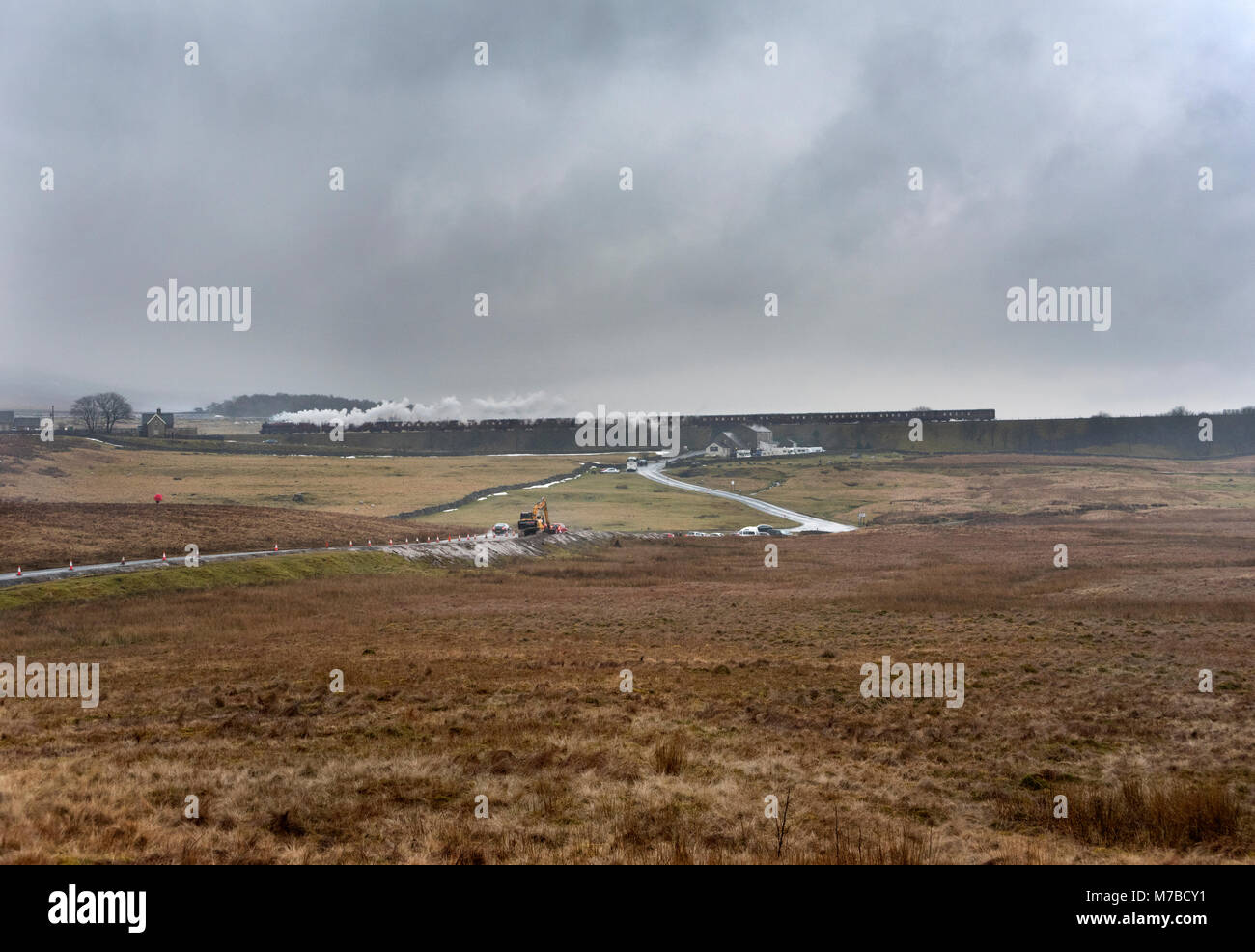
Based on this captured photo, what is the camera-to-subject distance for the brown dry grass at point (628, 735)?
39.5ft

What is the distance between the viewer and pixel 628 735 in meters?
18.6

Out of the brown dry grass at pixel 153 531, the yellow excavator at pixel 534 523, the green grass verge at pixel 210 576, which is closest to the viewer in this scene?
the green grass verge at pixel 210 576

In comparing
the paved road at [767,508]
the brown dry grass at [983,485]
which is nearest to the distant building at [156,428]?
the paved road at [767,508]

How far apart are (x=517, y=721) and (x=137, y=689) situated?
1217 centimetres

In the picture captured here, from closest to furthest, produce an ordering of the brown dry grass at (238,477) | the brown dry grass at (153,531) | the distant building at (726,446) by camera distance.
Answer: the brown dry grass at (153,531), the brown dry grass at (238,477), the distant building at (726,446)

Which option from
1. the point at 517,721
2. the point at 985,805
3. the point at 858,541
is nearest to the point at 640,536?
the point at 858,541

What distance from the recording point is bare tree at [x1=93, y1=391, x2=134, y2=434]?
176 meters

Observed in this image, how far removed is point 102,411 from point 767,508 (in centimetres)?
16516

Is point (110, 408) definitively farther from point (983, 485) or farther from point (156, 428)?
point (983, 485)

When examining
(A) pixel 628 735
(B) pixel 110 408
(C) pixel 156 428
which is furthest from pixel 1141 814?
(B) pixel 110 408

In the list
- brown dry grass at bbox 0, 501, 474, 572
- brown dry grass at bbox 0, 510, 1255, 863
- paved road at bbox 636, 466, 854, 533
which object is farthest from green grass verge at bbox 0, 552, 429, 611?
Result: paved road at bbox 636, 466, 854, 533

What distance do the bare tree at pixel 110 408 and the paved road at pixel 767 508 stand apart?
12095 cm

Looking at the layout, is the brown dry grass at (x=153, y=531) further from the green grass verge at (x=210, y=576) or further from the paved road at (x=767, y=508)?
the paved road at (x=767, y=508)
